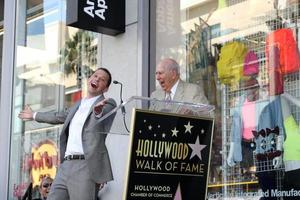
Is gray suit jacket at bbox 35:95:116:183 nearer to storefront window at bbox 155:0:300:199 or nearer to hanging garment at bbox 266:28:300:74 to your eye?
storefront window at bbox 155:0:300:199

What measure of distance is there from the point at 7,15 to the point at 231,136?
4788mm

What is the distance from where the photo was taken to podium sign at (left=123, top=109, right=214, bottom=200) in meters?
3.72

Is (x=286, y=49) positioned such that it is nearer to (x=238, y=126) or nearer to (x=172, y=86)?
(x=238, y=126)

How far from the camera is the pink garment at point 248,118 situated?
5836 mm

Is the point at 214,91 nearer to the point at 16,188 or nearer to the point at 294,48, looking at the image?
the point at 294,48

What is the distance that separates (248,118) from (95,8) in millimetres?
2039

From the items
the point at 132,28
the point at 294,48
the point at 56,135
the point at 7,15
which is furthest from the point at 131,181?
the point at 7,15

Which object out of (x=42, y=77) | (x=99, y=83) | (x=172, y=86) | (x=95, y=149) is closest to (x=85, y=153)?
(x=95, y=149)

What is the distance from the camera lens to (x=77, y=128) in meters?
5.14

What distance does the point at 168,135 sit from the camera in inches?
152

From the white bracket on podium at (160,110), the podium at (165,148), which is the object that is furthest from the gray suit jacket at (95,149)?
the podium at (165,148)

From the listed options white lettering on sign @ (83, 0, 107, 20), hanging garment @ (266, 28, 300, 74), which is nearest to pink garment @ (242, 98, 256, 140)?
hanging garment @ (266, 28, 300, 74)

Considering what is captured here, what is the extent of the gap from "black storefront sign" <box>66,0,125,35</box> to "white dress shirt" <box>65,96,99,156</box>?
4.52 feet

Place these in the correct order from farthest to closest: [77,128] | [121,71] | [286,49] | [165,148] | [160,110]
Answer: [121,71] < [286,49] < [77,128] < [160,110] < [165,148]
